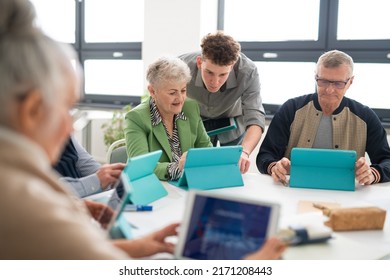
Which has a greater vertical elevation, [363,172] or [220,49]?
[220,49]

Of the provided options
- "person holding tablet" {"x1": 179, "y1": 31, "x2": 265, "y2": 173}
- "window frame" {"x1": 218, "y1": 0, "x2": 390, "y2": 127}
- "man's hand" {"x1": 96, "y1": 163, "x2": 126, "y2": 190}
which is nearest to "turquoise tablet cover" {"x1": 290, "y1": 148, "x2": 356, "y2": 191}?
"person holding tablet" {"x1": 179, "y1": 31, "x2": 265, "y2": 173}

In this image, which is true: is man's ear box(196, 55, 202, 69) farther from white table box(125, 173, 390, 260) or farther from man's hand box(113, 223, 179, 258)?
man's hand box(113, 223, 179, 258)

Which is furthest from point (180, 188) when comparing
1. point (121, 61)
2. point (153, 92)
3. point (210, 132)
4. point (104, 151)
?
point (121, 61)

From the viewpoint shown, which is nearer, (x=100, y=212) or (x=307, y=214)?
(x=100, y=212)

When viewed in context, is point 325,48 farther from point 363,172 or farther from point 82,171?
point 82,171

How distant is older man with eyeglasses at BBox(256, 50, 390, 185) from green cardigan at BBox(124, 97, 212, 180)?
1.38ft

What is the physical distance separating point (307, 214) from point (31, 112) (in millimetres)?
1257

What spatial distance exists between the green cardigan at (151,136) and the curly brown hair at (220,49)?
340mm

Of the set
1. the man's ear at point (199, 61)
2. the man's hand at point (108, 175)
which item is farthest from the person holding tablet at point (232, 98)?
the man's hand at point (108, 175)

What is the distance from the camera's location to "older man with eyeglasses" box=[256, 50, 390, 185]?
255 cm

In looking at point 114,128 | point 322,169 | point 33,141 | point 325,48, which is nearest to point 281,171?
point 322,169

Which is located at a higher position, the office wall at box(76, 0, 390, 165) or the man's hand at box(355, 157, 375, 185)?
the office wall at box(76, 0, 390, 165)

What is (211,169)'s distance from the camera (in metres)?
2.25

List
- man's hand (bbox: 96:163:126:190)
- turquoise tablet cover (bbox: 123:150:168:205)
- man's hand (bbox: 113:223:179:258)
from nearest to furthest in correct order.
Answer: man's hand (bbox: 113:223:179:258), turquoise tablet cover (bbox: 123:150:168:205), man's hand (bbox: 96:163:126:190)
